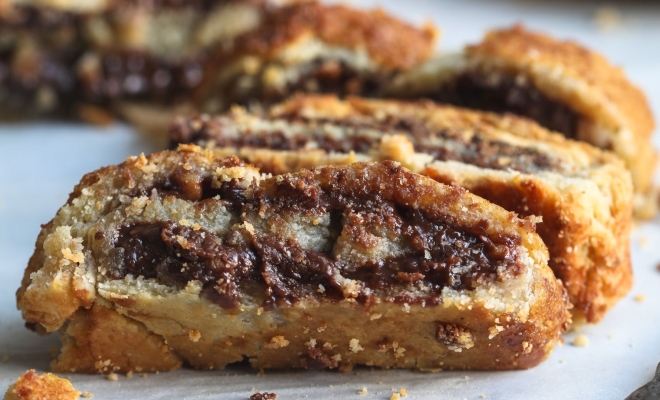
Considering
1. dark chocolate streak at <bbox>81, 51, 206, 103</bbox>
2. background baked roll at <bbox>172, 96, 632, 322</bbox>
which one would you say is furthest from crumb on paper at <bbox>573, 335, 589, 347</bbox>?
dark chocolate streak at <bbox>81, 51, 206, 103</bbox>

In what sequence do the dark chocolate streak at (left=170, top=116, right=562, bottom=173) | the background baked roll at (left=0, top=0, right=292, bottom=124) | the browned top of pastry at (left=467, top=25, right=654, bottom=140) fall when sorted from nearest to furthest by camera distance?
the dark chocolate streak at (left=170, top=116, right=562, bottom=173) < the browned top of pastry at (left=467, top=25, right=654, bottom=140) < the background baked roll at (left=0, top=0, right=292, bottom=124)

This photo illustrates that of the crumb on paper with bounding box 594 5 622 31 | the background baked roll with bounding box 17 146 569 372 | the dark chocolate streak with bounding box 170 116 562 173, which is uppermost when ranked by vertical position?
the crumb on paper with bounding box 594 5 622 31

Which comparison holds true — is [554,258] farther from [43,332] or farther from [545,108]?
[43,332]

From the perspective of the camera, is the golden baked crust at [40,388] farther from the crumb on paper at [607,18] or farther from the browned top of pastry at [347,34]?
the crumb on paper at [607,18]

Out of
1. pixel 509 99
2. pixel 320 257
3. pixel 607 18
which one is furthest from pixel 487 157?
pixel 607 18

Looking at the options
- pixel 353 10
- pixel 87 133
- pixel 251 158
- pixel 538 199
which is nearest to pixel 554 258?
pixel 538 199

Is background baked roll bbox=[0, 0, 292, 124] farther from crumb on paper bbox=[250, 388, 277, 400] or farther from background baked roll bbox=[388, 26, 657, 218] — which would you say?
crumb on paper bbox=[250, 388, 277, 400]

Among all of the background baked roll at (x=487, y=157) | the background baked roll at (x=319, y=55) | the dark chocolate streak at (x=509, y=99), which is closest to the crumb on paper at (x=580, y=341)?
the background baked roll at (x=487, y=157)
